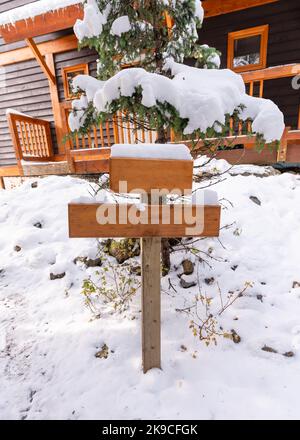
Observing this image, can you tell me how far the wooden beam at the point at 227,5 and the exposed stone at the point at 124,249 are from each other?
5.94 m

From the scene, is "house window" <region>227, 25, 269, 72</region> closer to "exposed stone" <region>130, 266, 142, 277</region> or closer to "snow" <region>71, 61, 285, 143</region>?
"snow" <region>71, 61, 285, 143</region>

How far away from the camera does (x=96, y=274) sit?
3.02m

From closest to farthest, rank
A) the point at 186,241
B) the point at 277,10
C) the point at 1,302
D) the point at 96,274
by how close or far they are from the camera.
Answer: the point at 1,302 < the point at 96,274 < the point at 186,241 < the point at 277,10

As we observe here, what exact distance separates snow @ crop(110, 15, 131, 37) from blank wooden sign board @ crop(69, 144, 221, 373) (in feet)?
5.13

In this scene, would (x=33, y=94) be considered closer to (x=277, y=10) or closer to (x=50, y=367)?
(x=277, y=10)

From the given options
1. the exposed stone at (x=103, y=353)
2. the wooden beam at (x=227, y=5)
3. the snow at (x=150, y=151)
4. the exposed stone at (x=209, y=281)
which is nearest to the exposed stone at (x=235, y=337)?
the exposed stone at (x=209, y=281)

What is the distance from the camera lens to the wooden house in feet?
16.4

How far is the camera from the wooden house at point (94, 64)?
4.99 metres

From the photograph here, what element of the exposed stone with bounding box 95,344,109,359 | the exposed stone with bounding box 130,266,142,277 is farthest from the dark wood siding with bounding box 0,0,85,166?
the exposed stone with bounding box 95,344,109,359

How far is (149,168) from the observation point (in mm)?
1498

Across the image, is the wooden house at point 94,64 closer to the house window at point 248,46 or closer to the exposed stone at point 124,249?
the house window at point 248,46

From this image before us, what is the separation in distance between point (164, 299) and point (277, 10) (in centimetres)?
707

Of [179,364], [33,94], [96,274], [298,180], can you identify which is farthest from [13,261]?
[33,94]

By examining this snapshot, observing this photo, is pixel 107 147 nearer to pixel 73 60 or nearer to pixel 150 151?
pixel 150 151
